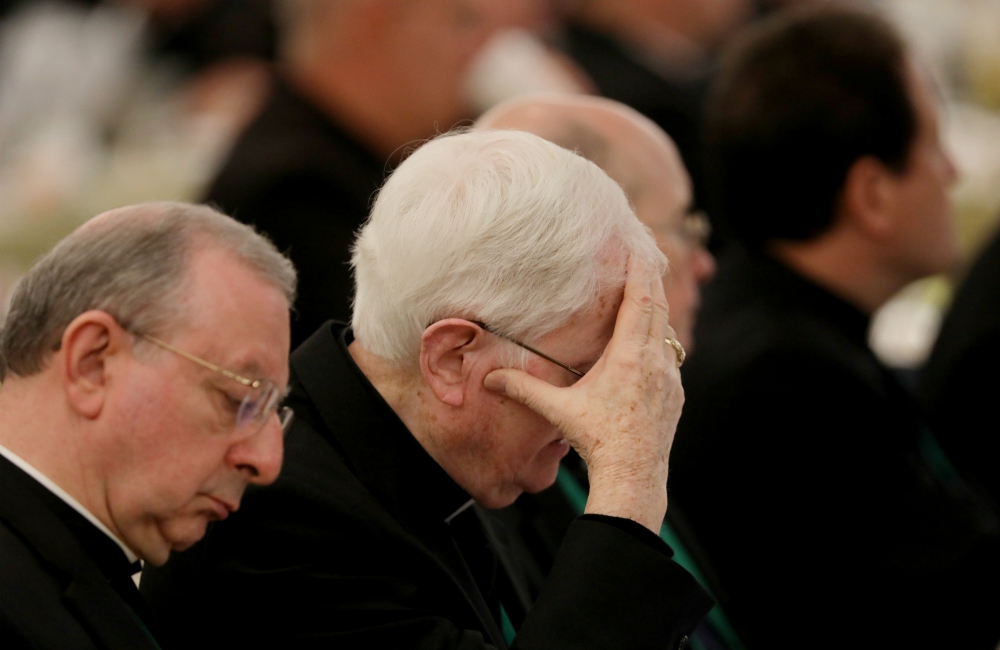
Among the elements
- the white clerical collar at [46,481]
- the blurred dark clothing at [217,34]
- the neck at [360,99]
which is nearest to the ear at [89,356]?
the white clerical collar at [46,481]

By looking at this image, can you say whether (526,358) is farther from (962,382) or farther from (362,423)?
(962,382)

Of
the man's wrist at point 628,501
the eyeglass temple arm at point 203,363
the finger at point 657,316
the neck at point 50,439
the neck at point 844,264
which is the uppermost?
the finger at point 657,316

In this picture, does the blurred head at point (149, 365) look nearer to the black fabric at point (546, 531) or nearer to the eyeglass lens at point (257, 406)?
the eyeglass lens at point (257, 406)

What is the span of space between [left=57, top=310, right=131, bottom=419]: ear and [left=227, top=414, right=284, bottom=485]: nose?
0.22 m

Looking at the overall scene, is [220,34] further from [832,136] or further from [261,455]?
[261,455]

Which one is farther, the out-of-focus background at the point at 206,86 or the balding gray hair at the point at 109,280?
the out-of-focus background at the point at 206,86

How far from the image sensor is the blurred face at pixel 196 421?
187cm

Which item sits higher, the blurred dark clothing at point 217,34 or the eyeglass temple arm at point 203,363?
the eyeglass temple arm at point 203,363

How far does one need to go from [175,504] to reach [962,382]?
2451 mm

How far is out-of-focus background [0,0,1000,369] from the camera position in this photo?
16.7ft

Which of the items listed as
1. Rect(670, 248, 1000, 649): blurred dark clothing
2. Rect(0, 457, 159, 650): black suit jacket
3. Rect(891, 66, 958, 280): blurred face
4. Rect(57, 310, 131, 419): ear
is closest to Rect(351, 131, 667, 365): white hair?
Rect(57, 310, 131, 419): ear

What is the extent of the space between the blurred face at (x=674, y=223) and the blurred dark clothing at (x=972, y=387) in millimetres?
1021

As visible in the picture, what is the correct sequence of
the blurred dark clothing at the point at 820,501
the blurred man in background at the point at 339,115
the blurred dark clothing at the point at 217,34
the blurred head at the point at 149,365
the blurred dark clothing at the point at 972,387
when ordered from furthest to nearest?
the blurred dark clothing at the point at 217,34 → the blurred man in background at the point at 339,115 → the blurred dark clothing at the point at 972,387 → the blurred dark clothing at the point at 820,501 → the blurred head at the point at 149,365

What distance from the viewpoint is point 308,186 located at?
14.0 ft
